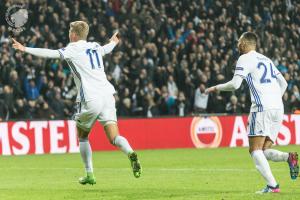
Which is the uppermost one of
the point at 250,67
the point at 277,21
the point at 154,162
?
the point at 277,21

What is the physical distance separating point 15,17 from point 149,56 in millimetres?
14307

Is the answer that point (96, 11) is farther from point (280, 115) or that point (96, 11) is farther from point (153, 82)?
point (280, 115)

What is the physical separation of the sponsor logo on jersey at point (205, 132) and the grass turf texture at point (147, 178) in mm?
2901

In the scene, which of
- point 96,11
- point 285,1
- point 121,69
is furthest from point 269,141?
point 285,1

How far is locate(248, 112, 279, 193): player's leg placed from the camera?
11789 mm

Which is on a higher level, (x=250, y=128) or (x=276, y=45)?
(x=276, y=45)

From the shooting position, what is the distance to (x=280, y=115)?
1224 cm

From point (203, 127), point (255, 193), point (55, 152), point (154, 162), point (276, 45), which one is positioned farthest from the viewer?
point (276, 45)

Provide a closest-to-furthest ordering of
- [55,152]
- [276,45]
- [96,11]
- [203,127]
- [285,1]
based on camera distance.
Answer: [55,152] → [203,127] → [96,11] → [276,45] → [285,1]

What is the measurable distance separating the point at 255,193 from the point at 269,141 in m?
0.89

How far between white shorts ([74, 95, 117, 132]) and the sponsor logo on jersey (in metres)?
13.6

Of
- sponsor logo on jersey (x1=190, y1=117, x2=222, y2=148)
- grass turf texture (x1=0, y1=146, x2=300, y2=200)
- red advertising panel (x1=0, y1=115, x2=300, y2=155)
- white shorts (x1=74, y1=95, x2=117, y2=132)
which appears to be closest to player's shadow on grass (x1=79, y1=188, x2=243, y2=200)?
grass turf texture (x1=0, y1=146, x2=300, y2=200)

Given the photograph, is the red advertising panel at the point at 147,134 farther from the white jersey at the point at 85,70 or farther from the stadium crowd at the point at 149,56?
the white jersey at the point at 85,70

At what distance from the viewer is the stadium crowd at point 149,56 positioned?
83.0 feet
